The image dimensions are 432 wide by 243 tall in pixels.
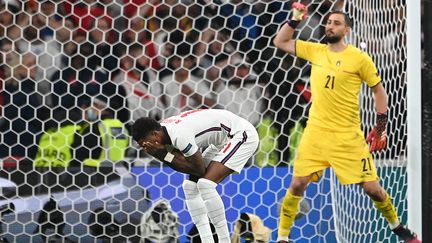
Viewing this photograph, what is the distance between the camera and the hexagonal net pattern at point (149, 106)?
18.6ft

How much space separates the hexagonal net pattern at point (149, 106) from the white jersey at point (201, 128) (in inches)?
42.5

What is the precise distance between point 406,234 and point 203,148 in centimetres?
114

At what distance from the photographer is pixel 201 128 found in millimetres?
4598

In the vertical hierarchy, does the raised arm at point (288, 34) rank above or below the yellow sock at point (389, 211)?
above

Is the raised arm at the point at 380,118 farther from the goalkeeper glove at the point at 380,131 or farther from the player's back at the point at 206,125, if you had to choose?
the player's back at the point at 206,125

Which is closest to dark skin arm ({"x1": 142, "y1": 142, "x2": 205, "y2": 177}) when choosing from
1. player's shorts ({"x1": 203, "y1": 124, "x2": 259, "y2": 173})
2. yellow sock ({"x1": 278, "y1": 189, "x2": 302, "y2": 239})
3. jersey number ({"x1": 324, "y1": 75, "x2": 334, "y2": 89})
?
player's shorts ({"x1": 203, "y1": 124, "x2": 259, "y2": 173})

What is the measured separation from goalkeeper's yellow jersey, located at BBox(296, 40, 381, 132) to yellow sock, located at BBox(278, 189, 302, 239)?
431 mm

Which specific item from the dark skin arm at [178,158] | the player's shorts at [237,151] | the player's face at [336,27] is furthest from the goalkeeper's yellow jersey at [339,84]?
the dark skin arm at [178,158]

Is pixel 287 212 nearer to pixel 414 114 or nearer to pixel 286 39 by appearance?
pixel 286 39

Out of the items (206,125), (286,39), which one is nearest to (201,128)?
(206,125)

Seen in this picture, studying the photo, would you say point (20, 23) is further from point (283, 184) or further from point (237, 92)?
point (283, 184)

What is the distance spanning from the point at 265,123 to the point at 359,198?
800 mm

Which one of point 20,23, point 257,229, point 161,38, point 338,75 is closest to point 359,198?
point 257,229

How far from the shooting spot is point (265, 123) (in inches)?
232
